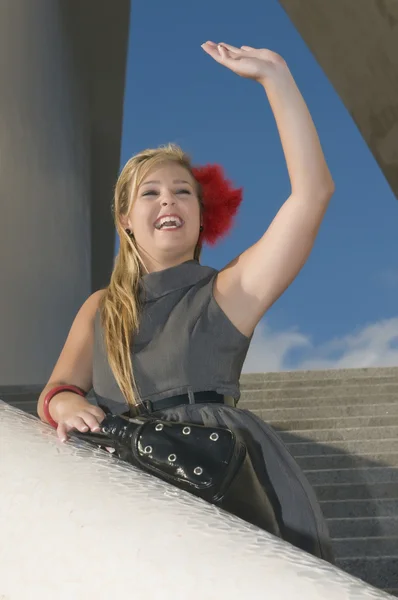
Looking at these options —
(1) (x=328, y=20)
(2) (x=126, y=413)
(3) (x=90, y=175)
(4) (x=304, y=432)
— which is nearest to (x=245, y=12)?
(3) (x=90, y=175)

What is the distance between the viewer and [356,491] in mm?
3141

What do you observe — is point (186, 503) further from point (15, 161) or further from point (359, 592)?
point (15, 161)

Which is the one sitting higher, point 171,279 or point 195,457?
point 171,279

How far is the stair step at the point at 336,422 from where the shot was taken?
3.74 meters

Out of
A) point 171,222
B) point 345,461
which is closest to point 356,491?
point 345,461

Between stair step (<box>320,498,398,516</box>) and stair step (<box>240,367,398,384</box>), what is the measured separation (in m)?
1.45

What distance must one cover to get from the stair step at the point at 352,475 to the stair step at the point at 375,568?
62 cm

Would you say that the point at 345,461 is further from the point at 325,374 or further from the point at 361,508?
the point at 325,374

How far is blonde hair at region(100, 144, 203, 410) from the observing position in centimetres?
118

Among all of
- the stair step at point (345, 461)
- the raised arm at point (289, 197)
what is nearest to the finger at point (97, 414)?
the raised arm at point (289, 197)

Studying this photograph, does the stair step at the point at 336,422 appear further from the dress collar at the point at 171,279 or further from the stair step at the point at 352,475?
the dress collar at the point at 171,279

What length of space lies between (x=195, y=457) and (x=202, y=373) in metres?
0.29

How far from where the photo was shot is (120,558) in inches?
19.8

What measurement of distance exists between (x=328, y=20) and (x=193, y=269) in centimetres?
620
